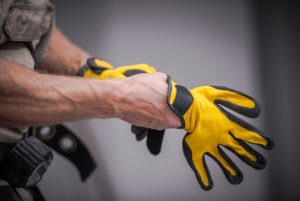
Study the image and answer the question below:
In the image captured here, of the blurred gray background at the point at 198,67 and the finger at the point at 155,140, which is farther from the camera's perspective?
the blurred gray background at the point at 198,67

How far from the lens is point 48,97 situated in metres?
0.68

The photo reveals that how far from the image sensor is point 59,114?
70cm

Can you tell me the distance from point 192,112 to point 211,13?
0.54 metres

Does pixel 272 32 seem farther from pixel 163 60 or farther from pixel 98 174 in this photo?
pixel 98 174

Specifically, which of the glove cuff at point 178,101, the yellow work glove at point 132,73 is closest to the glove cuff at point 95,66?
the yellow work glove at point 132,73

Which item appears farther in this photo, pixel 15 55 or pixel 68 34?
pixel 68 34

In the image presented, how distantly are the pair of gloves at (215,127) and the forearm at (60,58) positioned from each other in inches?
16.0

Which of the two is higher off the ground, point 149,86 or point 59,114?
point 149,86

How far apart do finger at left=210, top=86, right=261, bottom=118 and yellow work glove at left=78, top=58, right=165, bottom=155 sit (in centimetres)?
Result: 14

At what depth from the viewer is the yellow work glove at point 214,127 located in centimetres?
69

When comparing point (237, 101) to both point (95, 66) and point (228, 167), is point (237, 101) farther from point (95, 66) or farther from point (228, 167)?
point (95, 66)

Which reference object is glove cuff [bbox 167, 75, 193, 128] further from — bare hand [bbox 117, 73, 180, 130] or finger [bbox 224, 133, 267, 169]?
finger [bbox 224, 133, 267, 169]

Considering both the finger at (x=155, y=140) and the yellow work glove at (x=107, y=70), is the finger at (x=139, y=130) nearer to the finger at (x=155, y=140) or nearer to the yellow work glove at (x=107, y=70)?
the finger at (x=155, y=140)

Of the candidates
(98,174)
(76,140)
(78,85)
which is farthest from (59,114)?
(98,174)
